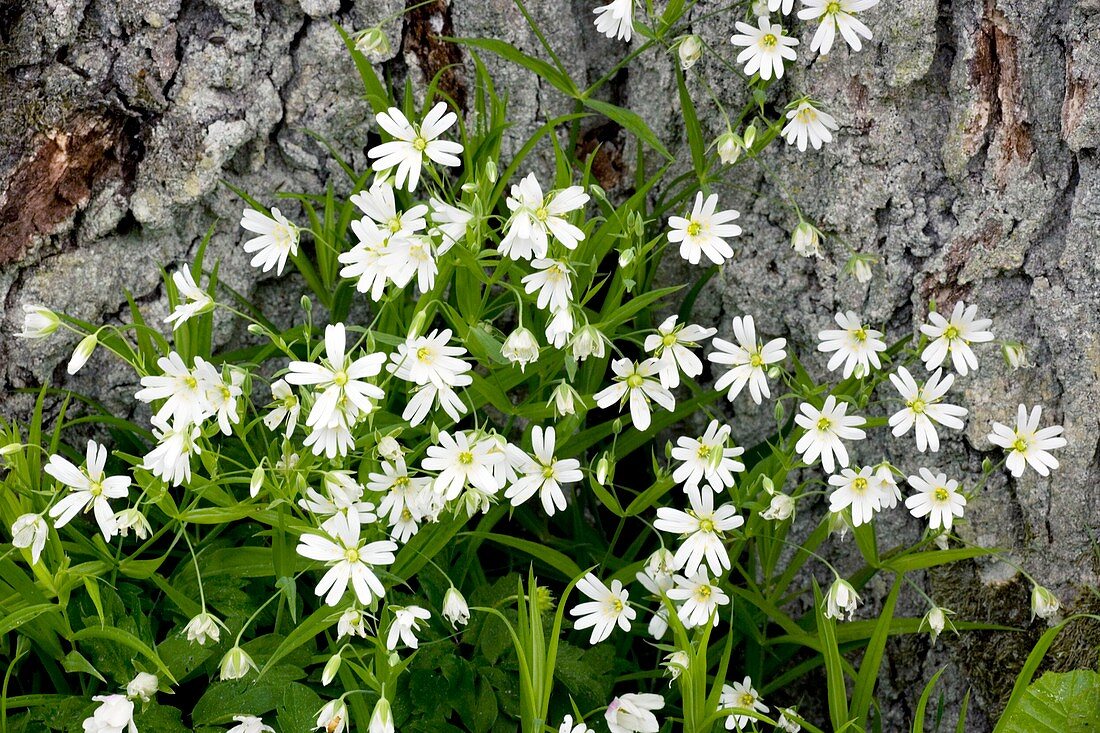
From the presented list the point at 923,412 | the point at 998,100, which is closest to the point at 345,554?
the point at 923,412

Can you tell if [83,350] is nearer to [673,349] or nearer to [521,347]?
[521,347]

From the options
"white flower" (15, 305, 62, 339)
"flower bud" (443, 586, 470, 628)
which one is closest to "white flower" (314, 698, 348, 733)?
"flower bud" (443, 586, 470, 628)

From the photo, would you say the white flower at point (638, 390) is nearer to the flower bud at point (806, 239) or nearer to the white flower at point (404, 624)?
the flower bud at point (806, 239)

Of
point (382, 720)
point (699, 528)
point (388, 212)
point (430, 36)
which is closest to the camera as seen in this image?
point (382, 720)

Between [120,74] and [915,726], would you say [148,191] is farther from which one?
[915,726]

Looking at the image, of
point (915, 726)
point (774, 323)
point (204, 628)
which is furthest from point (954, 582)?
point (204, 628)

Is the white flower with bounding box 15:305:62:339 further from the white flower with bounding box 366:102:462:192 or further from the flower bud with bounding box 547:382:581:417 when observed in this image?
the flower bud with bounding box 547:382:581:417
